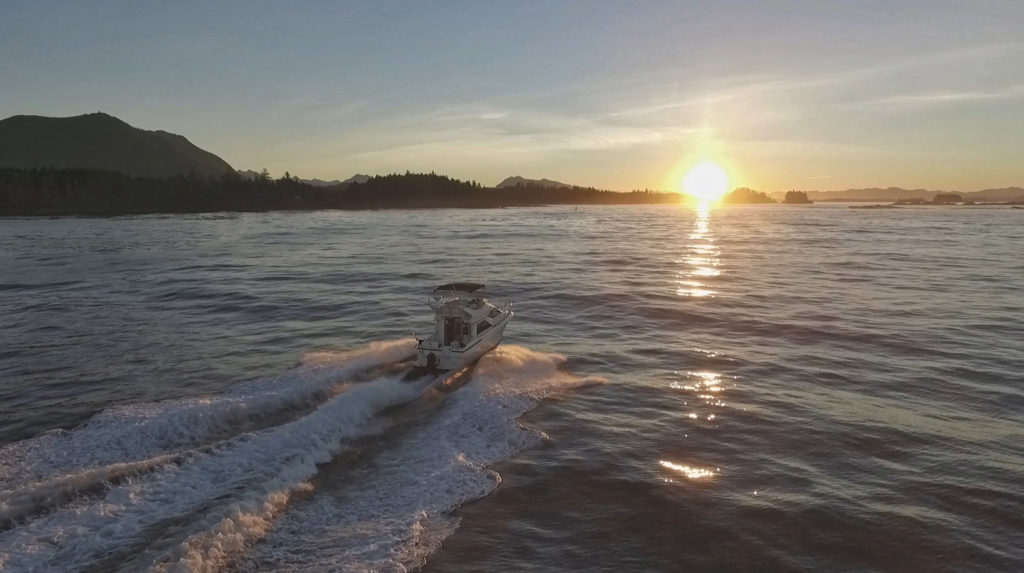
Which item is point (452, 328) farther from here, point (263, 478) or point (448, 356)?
point (263, 478)

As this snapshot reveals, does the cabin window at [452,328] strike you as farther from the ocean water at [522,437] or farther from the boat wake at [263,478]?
the boat wake at [263,478]

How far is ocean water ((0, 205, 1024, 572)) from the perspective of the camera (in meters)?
13.6

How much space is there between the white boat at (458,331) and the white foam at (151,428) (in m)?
3.52

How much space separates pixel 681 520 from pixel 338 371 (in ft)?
51.8

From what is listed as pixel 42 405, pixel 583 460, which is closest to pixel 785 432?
pixel 583 460

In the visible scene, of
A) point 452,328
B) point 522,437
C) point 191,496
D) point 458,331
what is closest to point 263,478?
point 191,496

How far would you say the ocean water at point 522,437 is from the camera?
13570mm

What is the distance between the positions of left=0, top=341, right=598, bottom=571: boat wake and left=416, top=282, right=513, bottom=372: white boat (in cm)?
199

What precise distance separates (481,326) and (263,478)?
48.9 feet

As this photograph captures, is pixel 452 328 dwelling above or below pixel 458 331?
above

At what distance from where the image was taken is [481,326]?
2941cm

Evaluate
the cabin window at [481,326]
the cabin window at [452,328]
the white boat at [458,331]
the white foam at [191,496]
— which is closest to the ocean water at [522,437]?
the white foam at [191,496]

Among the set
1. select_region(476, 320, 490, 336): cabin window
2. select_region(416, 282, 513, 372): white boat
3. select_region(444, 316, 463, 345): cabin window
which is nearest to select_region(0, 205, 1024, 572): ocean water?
select_region(416, 282, 513, 372): white boat

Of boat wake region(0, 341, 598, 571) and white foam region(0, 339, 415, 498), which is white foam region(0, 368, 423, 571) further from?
white foam region(0, 339, 415, 498)
